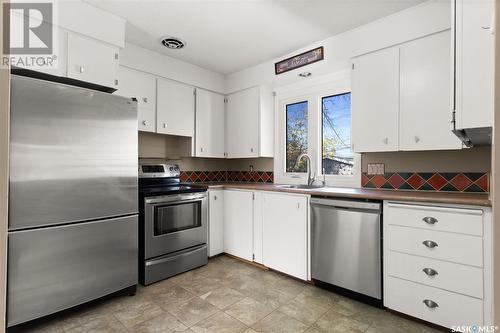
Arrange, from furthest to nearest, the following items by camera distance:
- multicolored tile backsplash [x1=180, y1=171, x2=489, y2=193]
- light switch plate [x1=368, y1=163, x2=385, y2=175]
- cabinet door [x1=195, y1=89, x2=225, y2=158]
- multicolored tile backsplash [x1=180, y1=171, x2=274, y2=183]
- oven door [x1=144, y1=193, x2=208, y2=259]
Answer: multicolored tile backsplash [x1=180, y1=171, x2=274, y2=183], cabinet door [x1=195, y1=89, x2=225, y2=158], light switch plate [x1=368, y1=163, x2=385, y2=175], oven door [x1=144, y1=193, x2=208, y2=259], multicolored tile backsplash [x1=180, y1=171, x2=489, y2=193]

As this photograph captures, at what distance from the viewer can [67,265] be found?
6.15ft

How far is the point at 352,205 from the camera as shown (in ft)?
6.97

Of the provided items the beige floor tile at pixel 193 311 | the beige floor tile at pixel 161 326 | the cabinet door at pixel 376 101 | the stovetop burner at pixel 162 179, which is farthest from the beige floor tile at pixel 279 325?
the cabinet door at pixel 376 101

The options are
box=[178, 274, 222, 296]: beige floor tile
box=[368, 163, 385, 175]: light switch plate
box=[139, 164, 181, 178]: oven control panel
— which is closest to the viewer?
box=[178, 274, 222, 296]: beige floor tile

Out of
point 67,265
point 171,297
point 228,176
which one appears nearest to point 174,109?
point 228,176

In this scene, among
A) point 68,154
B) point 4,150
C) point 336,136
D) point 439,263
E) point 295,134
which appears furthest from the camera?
point 295,134

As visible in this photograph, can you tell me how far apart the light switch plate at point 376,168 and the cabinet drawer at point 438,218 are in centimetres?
71

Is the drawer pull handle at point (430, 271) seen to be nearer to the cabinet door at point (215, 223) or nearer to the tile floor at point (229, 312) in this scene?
the tile floor at point (229, 312)

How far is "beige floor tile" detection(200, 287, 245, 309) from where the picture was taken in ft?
6.95

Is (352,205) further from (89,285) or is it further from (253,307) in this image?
(89,285)

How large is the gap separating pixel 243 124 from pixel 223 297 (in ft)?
7.15

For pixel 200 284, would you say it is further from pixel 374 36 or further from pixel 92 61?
pixel 374 36

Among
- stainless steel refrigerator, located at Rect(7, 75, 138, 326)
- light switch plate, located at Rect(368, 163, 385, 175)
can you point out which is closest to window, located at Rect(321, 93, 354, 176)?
light switch plate, located at Rect(368, 163, 385, 175)

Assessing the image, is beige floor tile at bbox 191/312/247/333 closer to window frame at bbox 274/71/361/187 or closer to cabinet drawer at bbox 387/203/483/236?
cabinet drawer at bbox 387/203/483/236
